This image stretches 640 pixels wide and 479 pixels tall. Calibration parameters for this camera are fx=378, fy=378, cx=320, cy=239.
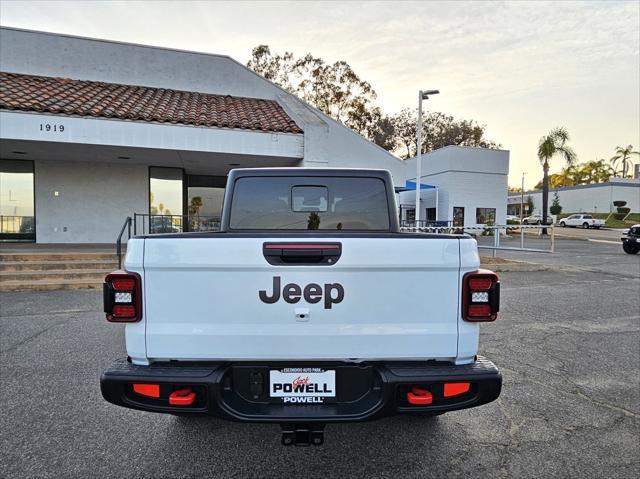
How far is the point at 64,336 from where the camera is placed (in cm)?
531

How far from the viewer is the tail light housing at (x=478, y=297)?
2.14 meters

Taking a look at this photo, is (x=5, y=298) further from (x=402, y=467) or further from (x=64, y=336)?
(x=402, y=467)

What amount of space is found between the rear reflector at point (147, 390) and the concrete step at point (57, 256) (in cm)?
907

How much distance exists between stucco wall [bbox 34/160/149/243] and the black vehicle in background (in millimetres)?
21812

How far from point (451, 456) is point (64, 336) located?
17.2 feet

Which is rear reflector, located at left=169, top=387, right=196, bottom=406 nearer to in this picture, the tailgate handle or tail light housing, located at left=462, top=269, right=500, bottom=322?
the tailgate handle

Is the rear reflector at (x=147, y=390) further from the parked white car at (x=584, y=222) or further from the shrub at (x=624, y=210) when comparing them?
the shrub at (x=624, y=210)

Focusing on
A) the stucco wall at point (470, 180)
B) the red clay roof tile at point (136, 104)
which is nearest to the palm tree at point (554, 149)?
the stucco wall at point (470, 180)

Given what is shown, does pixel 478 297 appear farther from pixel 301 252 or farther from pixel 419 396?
pixel 301 252

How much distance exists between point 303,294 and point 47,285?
898 centimetres

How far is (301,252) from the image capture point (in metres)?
2.11

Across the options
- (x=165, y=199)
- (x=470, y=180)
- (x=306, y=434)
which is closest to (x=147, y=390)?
(x=306, y=434)

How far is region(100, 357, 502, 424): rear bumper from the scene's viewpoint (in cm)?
204

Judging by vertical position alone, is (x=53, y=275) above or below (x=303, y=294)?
below
